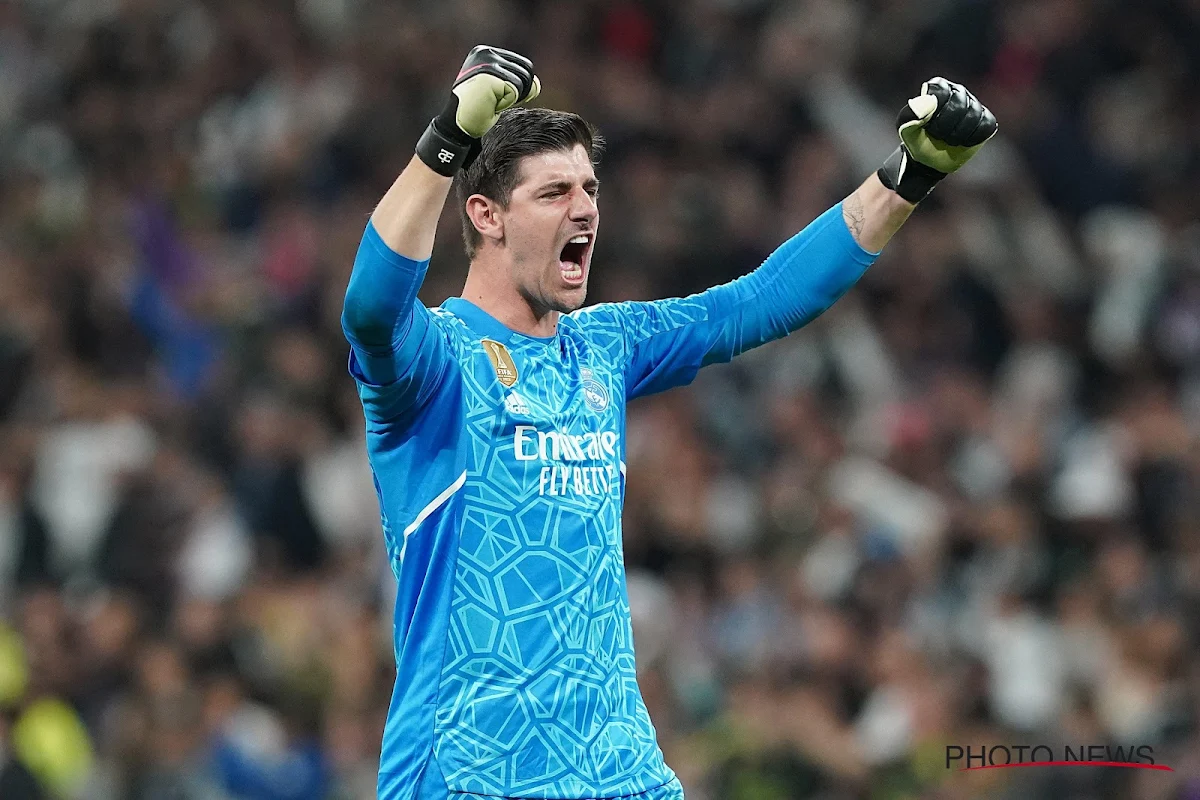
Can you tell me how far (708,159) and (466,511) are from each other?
29.9 ft

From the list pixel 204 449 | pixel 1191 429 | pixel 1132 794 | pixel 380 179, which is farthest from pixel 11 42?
pixel 1132 794

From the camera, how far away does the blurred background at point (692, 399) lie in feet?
32.1

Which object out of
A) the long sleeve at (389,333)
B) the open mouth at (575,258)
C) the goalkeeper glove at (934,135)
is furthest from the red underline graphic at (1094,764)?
the long sleeve at (389,333)

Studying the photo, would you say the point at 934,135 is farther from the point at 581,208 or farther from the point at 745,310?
the point at 581,208

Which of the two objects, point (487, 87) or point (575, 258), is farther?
point (575, 258)

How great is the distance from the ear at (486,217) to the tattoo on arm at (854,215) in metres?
1.00

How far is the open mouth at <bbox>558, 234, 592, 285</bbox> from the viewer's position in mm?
4785

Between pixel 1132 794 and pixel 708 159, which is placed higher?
pixel 708 159

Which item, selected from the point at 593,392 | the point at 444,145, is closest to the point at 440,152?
the point at 444,145

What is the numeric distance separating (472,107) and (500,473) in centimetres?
89

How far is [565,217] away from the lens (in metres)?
4.78

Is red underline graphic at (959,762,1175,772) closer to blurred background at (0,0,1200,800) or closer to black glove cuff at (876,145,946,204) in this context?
blurred background at (0,0,1200,800)

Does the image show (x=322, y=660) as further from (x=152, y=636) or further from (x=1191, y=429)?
(x=1191, y=429)

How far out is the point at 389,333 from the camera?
418cm
